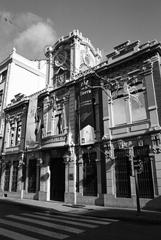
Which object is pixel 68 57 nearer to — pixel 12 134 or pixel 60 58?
pixel 60 58

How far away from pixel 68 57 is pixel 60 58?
3.39 feet

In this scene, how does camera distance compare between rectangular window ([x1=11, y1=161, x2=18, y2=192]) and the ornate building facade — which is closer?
the ornate building facade

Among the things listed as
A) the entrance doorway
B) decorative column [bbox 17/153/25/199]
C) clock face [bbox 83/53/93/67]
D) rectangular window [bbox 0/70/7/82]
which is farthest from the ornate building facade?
rectangular window [bbox 0/70/7/82]

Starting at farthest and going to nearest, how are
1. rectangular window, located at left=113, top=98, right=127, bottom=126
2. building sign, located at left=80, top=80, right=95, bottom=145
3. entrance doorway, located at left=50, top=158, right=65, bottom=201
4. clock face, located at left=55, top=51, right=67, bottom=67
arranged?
1. clock face, located at left=55, top=51, right=67, bottom=67
2. entrance doorway, located at left=50, top=158, right=65, bottom=201
3. building sign, located at left=80, top=80, right=95, bottom=145
4. rectangular window, located at left=113, top=98, right=127, bottom=126

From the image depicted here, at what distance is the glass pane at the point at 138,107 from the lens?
1362cm

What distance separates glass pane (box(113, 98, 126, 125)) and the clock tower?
667 cm

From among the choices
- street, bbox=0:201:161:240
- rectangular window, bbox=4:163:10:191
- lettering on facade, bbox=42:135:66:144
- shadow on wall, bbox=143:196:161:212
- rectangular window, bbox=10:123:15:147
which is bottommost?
street, bbox=0:201:161:240

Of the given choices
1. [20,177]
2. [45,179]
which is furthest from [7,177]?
[45,179]

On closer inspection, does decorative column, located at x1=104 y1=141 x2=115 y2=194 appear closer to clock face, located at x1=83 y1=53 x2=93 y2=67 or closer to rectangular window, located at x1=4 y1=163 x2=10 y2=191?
clock face, located at x1=83 y1=53 x2=93 y2=67

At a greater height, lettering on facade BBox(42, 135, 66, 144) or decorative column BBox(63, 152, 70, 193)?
lettering on facade BBox(42, 135, 66, 144)

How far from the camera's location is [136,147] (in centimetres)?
1330

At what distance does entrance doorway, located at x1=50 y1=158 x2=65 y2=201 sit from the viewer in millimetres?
16980

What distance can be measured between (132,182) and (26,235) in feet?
26.2

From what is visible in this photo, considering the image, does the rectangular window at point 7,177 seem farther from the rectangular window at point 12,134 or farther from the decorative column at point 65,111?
the decorative column at point 65,111
